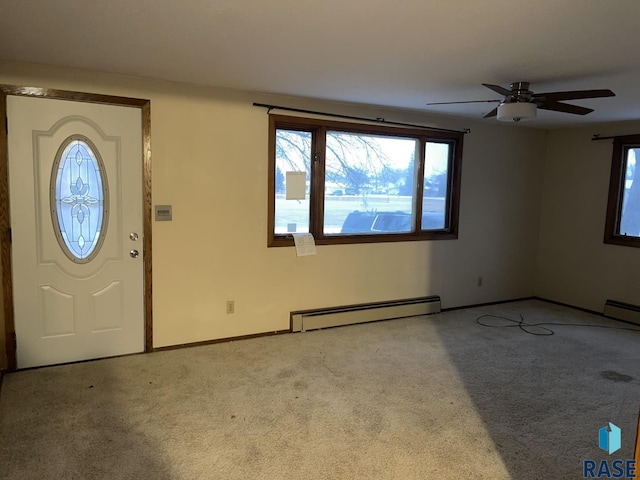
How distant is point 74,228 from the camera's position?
3.46m

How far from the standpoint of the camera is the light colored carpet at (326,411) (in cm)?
233

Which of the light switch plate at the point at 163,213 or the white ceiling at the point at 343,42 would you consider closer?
the white ceiling at the point at 343,42

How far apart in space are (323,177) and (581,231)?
3.43 m

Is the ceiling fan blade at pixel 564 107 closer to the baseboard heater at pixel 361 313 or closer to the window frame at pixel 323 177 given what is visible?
the window frame at pixel 323 177

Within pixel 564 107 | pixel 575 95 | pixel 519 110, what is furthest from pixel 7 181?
pixel 564 107

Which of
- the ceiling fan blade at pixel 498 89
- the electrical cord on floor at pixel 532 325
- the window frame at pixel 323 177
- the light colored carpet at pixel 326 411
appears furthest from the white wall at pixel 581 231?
the ceiling fan blade at pixel 498 89

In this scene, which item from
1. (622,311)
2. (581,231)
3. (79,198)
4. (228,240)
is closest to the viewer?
(79,198)

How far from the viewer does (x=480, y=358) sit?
385cm

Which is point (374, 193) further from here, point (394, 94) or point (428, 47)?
point (428, 47)

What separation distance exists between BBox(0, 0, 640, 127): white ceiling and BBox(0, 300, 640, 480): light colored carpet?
2231mm

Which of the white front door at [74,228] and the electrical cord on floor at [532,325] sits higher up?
the white front door at [74,228]

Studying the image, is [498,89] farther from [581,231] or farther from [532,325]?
[581,231]

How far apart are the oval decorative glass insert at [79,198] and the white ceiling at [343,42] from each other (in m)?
0.64

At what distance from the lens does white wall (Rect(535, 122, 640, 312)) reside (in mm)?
5203
